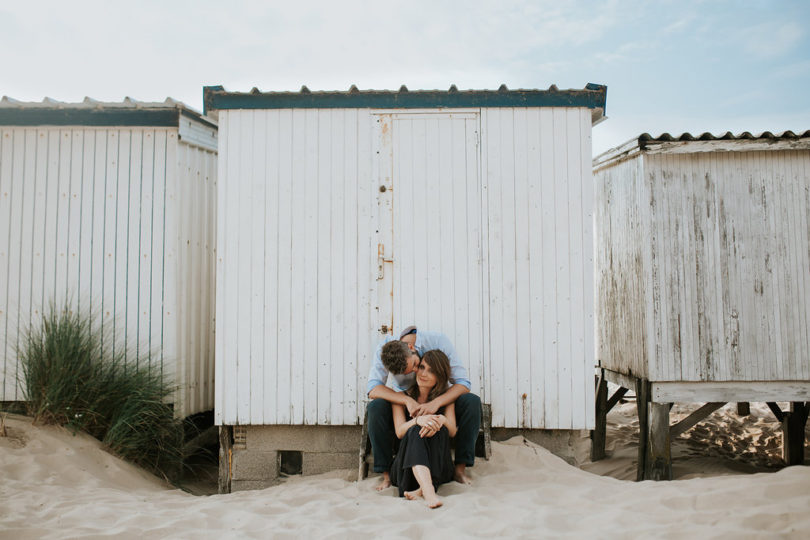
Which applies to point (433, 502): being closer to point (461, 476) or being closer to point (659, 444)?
point (461, 476)

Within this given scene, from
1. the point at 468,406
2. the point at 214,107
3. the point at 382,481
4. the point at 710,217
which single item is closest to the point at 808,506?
the point at 468,406

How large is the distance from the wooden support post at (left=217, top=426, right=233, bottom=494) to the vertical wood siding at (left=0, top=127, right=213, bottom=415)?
0.81m

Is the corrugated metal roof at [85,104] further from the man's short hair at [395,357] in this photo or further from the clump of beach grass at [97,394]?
the man's short hair at [395,357]

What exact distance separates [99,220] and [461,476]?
4.12m

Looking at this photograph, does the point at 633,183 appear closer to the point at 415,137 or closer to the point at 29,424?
the point at 415,137

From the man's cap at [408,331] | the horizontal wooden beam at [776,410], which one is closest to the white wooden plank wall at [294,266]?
the man's cap at [408,331]

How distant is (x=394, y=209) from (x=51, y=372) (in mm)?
3214

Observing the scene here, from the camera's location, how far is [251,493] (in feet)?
14.7

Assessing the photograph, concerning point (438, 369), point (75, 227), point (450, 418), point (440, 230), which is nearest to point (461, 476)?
point (450, 418)

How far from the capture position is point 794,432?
6.52m

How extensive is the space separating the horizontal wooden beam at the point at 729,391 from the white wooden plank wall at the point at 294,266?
2.91m

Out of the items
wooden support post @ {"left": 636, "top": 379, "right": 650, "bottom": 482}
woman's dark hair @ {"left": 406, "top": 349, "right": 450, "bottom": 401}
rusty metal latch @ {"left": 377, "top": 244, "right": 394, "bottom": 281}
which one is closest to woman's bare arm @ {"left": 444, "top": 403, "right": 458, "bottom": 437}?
woman's dark hair @ {"left": 406, "top": 349, "right": 450, "bottom": 401}

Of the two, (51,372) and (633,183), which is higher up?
(633,183)

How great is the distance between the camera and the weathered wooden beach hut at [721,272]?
5.48 metres
